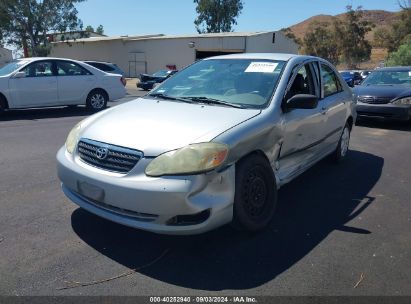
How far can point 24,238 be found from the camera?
3664mm

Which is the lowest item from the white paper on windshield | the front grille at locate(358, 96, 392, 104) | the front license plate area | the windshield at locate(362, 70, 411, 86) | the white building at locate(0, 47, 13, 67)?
the white building at locate(0, 47, 13, 67)

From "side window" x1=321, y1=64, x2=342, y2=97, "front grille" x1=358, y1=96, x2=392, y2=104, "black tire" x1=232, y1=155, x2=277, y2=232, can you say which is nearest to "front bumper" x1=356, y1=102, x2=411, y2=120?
"front grille" x1=358, y1=96, x2=392, y2=104

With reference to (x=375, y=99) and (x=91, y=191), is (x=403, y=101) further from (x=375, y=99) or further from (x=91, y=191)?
(x=91, y=191)

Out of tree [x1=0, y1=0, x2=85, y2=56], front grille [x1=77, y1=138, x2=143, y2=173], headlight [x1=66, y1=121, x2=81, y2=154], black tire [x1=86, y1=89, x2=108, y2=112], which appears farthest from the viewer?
tree [x1=0, y1=0, x2=85, y2=56]

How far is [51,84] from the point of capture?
10797 mm

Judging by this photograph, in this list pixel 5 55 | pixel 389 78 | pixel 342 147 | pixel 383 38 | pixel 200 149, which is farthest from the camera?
pixel 383 38

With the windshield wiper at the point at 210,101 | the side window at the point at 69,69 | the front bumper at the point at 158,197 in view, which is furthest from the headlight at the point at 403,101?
the side window at the point at 69,69

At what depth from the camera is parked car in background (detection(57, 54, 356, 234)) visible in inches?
129

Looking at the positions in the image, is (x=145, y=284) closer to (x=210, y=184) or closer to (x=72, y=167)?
(x=210, y=184)

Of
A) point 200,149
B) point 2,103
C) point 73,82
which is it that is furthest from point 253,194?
point 73,82

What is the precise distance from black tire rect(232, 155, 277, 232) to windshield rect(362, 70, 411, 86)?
27.9ft

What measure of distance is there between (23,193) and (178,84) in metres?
2.16

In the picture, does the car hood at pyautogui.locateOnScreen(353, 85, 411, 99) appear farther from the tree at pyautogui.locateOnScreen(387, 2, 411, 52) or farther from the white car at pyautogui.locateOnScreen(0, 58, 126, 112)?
the tree at pyautogui.locateOnScreen(387, 2, 411, 52)

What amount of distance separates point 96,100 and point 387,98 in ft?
25.3
